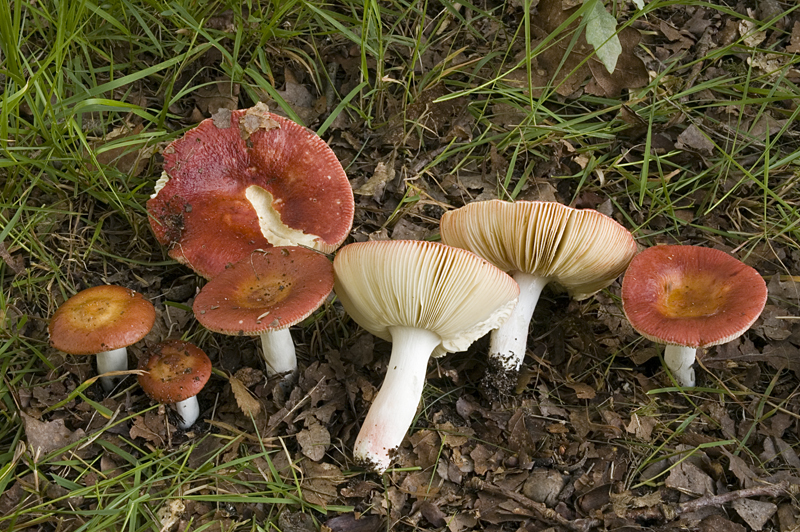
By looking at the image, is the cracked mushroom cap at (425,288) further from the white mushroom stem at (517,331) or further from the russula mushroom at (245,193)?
the russula mushroom at (245,193)

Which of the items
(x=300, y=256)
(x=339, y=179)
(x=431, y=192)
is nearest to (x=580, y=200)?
(x=431, y=192)

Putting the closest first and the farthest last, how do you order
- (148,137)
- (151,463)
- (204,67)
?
(151,463) < (148,137) < (204,67)

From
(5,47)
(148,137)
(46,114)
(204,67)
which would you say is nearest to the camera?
(5,47)

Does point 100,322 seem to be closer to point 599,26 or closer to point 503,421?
point 503,421

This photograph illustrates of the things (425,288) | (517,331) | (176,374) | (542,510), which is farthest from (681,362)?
(176,374)

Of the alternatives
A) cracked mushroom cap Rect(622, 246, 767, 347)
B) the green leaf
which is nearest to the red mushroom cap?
cracked mushroom cap Rect(622, 246, 767, 347)

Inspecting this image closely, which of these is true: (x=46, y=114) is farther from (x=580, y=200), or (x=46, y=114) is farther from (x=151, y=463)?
(x=580, y=200)
